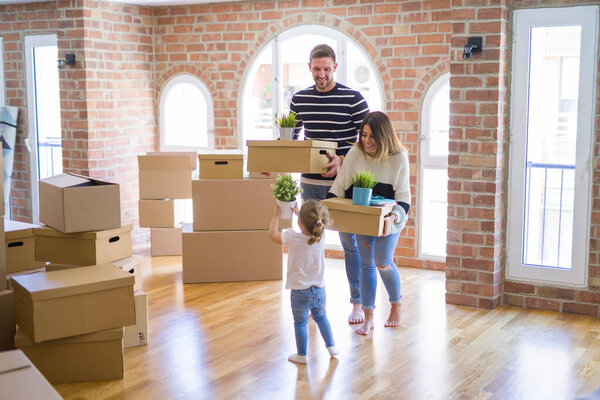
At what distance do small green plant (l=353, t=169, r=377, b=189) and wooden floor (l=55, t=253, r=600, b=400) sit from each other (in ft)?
2.98

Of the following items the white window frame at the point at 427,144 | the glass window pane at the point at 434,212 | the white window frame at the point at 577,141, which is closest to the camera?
the white window frame at the point at 577,141

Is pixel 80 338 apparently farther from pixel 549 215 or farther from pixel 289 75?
pixel 289 75

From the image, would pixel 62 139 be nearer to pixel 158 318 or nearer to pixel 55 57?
pixel 55 57

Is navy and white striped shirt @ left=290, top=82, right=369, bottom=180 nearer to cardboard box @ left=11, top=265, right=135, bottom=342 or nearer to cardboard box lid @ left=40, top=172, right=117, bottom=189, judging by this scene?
cardboard box lid @ left=40, top=172, right=117, bottom=189

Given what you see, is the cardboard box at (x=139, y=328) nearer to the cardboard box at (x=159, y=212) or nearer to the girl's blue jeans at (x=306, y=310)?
the girl's blue jeans at (x=306, y=310)

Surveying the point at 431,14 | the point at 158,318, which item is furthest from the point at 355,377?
the point at 431,14

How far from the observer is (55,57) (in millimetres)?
7055

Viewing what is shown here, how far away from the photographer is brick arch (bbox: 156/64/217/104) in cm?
688

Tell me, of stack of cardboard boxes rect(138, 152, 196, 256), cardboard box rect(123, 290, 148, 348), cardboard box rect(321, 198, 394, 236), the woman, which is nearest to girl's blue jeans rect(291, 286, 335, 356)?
cardboard box rect(321, 198, 394, 236)

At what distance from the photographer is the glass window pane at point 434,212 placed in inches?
234

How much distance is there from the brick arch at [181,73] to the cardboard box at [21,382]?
179 inches

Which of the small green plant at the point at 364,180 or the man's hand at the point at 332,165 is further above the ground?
the man's hand at the point at 332,165

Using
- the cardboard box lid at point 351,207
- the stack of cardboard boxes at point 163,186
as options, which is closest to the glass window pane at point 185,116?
the stack of cardboard boxes at point 163,186

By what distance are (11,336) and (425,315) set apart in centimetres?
247
